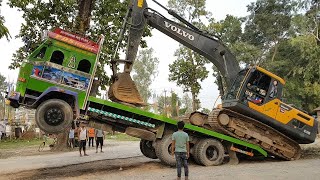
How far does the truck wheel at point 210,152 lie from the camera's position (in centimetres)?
1257

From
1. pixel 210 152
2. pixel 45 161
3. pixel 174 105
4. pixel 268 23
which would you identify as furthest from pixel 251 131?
pixel 268 23

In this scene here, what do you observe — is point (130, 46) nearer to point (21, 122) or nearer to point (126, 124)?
point (126, 124)

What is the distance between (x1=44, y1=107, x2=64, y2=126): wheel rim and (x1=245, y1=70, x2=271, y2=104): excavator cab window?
654 cm

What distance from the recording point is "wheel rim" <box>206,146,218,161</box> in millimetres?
12875

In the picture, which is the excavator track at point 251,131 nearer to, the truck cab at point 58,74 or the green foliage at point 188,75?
the truck cab at point 58,74

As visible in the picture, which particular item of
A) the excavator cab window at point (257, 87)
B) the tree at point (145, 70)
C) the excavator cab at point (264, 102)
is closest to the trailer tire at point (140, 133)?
the excavator cab at point (264, 102)

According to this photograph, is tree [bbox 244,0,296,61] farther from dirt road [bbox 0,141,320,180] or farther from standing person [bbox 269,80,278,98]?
dirt road [bbox 0,141,320,180]

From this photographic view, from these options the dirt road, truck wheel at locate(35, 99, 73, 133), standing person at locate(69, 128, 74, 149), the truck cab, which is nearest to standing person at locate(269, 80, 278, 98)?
the dirt road

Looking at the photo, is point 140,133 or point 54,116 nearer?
point 54,116

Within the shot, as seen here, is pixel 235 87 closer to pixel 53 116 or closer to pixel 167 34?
pixel 167 34

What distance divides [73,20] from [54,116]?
12.3 m

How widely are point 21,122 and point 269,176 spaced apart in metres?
38.3

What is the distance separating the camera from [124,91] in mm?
11477

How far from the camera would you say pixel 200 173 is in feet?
35.5
